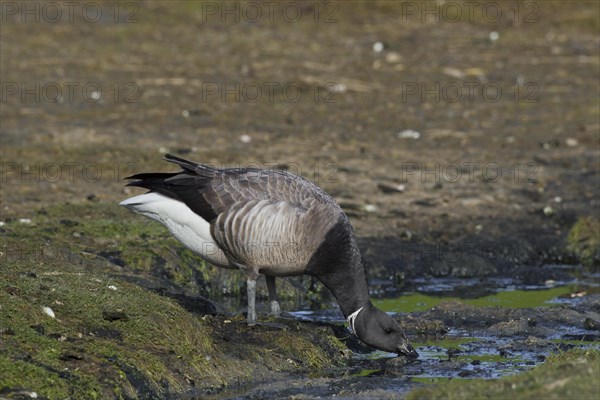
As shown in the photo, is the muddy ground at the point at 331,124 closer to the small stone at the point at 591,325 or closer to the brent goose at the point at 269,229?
the brent goose at the point at 269,229

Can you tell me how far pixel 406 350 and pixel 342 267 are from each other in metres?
0.84

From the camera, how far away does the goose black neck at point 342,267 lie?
29.1 feet

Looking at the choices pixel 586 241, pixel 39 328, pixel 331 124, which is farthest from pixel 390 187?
pixel 39 328

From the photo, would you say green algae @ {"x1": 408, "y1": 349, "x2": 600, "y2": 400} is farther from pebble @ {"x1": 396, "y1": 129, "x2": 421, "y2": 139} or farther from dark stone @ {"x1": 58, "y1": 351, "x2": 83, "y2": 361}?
pebble @ {"x1": 396, "y1": 129, "x2": 421, "y2": 139}

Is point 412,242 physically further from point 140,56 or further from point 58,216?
point 140,56

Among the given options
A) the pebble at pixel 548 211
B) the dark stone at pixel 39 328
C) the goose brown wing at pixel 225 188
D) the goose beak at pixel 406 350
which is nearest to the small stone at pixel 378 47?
the pebble at pixel 548 211

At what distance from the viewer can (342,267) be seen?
898 cm

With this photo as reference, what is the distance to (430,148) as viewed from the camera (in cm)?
1620

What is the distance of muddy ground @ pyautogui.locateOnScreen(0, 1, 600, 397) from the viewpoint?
12.1m

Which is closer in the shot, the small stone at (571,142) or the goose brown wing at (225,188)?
the goose brown wing at (225,188)

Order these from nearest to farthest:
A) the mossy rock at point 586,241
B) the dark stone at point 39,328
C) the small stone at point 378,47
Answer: the dark stone at point 39,328 → the mossy rock at point 586,241 → the small stone at point 378,47

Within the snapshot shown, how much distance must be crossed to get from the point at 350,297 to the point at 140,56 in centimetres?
1198

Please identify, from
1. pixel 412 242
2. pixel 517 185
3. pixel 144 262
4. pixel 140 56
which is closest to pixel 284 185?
pixel 144 262

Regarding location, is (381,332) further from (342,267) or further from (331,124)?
(331,124)
